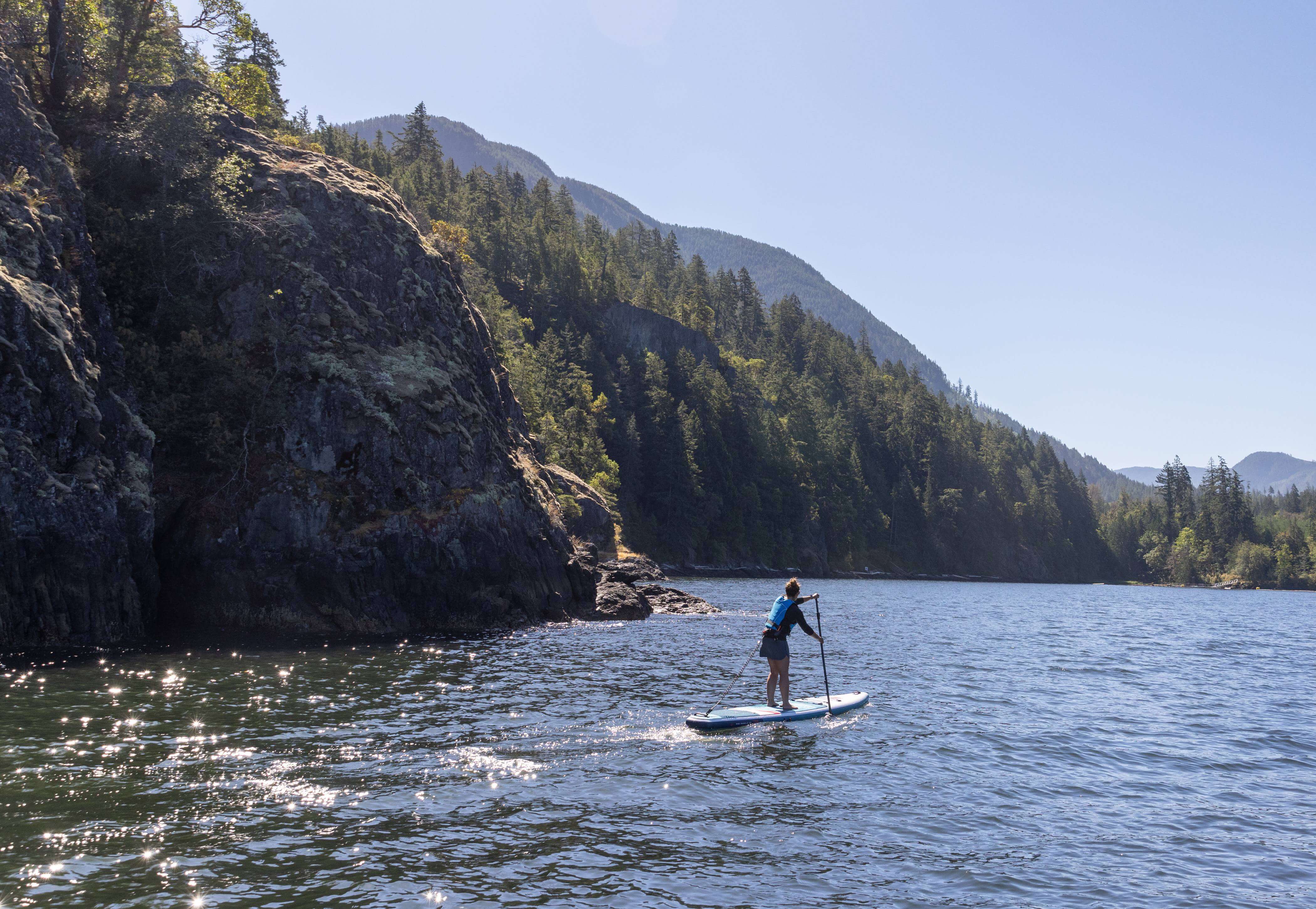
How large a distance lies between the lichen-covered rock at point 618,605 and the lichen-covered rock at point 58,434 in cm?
2101

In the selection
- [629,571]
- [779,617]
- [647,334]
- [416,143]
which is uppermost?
[416,143]

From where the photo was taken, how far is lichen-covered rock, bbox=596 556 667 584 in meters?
52.3

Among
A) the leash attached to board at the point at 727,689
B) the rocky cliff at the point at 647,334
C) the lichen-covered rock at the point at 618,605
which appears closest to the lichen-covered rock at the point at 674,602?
the lichen-covered rock at the point at 618,605

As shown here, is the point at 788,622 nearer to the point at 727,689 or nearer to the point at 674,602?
the point at 727,689

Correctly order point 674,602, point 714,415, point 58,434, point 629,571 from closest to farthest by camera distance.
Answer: point 58,434, point 674,602, point 629,571, point 714,415

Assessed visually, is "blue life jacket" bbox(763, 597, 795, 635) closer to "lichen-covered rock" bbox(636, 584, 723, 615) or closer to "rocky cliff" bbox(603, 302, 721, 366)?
"lichen-covered rock" bbox(636, 584, 723, 615)

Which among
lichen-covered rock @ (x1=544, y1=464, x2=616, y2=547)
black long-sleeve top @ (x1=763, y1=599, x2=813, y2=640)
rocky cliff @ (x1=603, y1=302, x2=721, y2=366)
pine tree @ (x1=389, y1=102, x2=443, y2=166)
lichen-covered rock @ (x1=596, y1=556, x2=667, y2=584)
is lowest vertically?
lichen-covered rock @ (x1=596, y1=556, x2=667, y2=584)

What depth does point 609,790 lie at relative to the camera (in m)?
13.7

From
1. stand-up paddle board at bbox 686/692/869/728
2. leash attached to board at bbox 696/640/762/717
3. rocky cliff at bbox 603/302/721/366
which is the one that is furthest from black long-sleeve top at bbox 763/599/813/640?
rocky cliff at bbox 603/302/721/366

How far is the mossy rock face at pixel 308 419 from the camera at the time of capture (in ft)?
99.9

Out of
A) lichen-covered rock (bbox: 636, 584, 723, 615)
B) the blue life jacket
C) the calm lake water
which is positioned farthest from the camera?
lichen-covered rock (bbox: 636, 584, 723, 615)

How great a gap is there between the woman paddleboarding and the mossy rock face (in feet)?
59.9

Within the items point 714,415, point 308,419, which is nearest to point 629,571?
point 308,419

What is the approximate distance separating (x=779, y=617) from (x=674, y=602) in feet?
106
